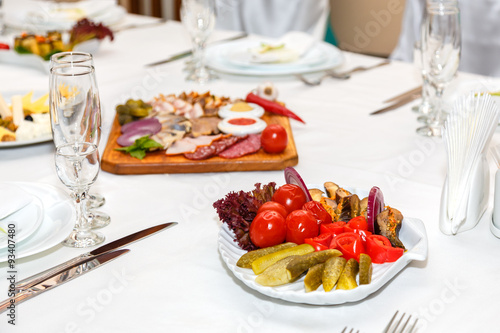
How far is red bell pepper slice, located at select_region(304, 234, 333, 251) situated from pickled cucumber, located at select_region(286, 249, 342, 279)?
0.11 ft

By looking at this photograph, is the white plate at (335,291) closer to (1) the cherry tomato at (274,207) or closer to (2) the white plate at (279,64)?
(1) the cherry tomato at (274,207)

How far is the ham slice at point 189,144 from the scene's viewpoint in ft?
4.41

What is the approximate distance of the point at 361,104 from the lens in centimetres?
172

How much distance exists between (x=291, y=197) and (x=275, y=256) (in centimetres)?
14

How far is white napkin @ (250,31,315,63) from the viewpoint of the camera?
1967 millimetres

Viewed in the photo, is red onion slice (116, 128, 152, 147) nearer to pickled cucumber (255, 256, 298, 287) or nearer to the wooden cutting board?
the wooden cutting board

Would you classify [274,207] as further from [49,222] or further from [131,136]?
[131,136]

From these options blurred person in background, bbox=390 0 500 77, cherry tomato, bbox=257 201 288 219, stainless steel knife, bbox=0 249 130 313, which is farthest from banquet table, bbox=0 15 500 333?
blurred person in background, bbox=390 0 500 77

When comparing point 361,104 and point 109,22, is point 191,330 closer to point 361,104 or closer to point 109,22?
point 361,104

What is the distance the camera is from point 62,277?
3.00 feet

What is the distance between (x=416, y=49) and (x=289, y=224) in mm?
882

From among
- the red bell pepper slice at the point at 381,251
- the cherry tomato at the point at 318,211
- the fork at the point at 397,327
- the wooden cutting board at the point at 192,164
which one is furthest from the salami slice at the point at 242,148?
the fork at the point at 397,327

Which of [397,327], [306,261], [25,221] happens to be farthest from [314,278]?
[25,221]

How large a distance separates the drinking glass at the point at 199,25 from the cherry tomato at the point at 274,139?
0.65m
